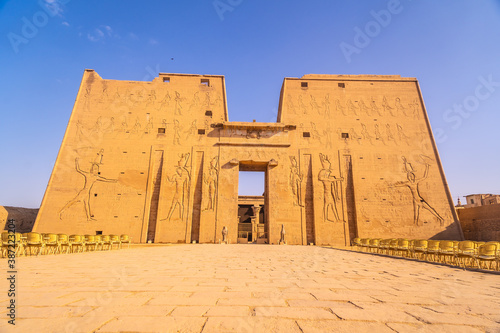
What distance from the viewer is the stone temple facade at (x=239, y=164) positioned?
17.2 meters

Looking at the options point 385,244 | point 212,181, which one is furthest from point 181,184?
point 385,244

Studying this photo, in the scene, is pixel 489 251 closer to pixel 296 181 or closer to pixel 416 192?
pixel 296 181

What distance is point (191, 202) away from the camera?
17.6m

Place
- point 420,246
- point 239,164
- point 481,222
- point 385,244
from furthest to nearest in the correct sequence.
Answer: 1. point 239,164
2. point 481,222
3. point 385,244
4. point 420,246

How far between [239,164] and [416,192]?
12877 mm

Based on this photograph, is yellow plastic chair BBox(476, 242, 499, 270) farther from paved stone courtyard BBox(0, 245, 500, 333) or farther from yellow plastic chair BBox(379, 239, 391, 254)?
yellow plastic chair BBox(379, 239, 391, 254)

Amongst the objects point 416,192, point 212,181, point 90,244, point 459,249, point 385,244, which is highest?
point 212,181

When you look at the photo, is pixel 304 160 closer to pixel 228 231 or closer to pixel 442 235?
pixel 228 231

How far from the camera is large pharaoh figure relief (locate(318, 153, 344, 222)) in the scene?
1770 centimetres

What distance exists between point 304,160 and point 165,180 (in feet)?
33.0

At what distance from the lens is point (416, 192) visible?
60.1 ft

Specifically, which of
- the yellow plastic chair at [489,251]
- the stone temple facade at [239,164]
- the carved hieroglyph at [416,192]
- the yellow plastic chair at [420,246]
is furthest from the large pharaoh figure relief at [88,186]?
the carved hieroglyph at [416,192]

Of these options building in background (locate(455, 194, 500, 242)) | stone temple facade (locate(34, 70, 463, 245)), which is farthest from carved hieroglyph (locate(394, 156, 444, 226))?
building in background (locate(455, 194, 500, 242))

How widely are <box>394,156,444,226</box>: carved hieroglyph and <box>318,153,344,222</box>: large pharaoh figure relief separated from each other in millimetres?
4423
